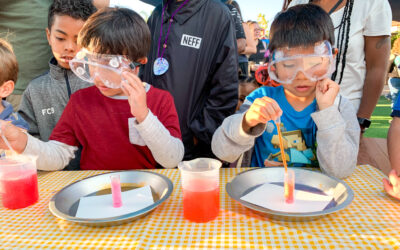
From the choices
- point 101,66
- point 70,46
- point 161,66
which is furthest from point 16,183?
point 161,66

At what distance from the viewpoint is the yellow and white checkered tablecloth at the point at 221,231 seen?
2.59 ft

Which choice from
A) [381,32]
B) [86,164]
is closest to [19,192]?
[86,164]

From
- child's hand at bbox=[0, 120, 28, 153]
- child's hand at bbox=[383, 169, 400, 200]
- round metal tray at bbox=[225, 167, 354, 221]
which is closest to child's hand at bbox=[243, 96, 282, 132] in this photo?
round metal tray at bbox=[225, 167, 354, 221]

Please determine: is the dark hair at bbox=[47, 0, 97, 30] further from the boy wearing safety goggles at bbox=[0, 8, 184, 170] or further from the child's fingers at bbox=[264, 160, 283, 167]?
the child's fingers at bbox=[264, 160, 283, 167]

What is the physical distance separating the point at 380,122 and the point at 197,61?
5518mm

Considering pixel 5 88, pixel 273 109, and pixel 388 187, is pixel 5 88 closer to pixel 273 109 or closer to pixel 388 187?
pixel 273 109

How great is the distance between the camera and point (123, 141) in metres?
1.56

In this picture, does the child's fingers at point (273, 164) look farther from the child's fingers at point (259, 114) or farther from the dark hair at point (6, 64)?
the dark hair at point (6, 64)

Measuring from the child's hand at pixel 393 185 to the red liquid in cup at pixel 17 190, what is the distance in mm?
1244

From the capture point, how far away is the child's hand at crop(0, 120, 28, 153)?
1211 mm

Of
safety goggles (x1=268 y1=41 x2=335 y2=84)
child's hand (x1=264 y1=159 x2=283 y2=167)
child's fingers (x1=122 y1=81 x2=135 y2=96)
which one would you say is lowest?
child's hand (x1=264 y1=159 x2=283 y2=167)

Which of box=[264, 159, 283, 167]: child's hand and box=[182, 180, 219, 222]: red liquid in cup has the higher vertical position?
box=[182, 180, 219, 222]: red liquid in cup

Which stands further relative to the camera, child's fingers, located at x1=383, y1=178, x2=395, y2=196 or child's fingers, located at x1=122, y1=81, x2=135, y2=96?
child's fingers, located at x1=122, y1=81, x2=135, y2=96

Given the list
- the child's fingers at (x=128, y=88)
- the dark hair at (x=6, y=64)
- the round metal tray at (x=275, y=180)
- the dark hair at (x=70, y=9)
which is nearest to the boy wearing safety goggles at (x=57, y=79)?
the dark hair at (x=70, y=9)
